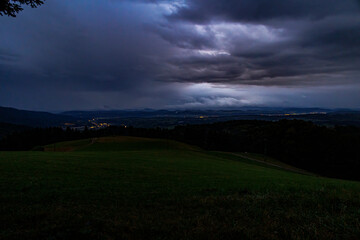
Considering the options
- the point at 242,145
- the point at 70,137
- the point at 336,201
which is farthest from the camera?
the point at 70,137

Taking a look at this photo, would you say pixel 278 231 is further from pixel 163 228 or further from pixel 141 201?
pixel 141 201

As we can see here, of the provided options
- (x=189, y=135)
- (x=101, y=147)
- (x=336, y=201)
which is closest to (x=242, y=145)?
(x=189, y=135)

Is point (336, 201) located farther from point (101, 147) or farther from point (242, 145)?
point (242, 145)

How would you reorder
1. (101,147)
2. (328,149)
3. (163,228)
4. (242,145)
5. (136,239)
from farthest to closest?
(242,145) < (328,149) < (101,147) < (163,228) < (136,239)

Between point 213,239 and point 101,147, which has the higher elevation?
point 213,239

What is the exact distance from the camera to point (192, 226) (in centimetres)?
562

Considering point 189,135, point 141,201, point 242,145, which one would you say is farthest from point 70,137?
point 141,201

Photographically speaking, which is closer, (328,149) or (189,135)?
(328,149)

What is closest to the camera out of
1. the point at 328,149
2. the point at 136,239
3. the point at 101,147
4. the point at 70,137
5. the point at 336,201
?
the point at 136,239

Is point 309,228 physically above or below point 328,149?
above

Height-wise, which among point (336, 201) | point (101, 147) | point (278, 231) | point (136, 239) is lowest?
point (101, 147)

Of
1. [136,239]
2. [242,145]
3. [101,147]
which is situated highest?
[136,239]

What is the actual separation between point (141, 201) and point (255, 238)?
5.11 metres

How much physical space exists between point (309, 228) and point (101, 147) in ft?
224
